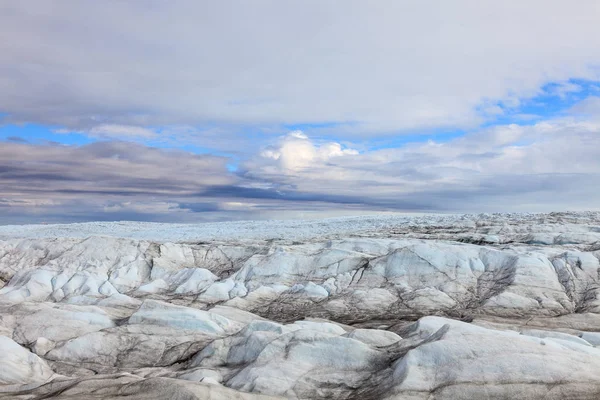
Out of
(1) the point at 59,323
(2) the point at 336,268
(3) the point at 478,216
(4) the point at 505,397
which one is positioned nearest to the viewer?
(4) the point at 505,397

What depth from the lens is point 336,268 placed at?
27922mm

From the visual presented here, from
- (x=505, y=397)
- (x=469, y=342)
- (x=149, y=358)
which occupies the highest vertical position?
(x=469, y=342)

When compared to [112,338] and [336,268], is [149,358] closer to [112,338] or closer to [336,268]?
[112,338]

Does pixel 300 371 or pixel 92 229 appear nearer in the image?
pixel 300 371

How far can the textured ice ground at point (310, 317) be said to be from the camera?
11148 mm

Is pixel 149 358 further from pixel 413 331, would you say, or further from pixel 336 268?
pixel 336 268

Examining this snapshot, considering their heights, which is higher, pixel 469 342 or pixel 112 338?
pixel 469 342

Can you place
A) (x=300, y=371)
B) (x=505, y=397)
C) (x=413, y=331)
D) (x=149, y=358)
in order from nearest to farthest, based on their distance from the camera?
(x=505, y=397)
(x=300, y=371)
(x=413, y=331)
(x=149, y=358)

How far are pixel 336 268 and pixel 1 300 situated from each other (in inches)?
667

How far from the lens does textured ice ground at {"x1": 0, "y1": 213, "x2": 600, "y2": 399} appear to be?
11.1 m

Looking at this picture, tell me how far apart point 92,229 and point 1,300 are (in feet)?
116

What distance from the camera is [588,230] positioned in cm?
3400

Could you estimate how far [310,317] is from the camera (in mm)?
22328

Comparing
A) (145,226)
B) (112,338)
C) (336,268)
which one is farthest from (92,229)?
(112,338)
